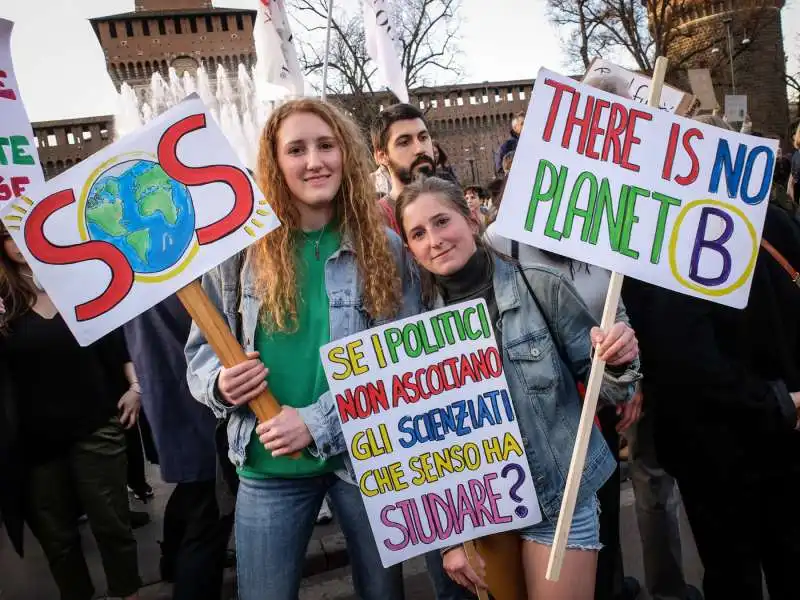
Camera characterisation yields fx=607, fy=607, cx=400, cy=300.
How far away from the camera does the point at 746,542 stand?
180 centimetres

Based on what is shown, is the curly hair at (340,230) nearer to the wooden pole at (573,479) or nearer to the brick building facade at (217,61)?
the wooden pole at (573,479)

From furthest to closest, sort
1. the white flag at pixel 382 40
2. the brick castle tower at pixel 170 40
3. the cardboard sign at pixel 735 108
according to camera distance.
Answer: the brick castle tower at pixel 170 40, the cardboard sign at pixel 735 108, the white flag at pixel 382 40

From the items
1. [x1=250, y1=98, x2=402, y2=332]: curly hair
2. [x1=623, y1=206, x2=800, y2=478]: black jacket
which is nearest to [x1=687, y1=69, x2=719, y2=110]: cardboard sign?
[x1=623, y1=206, x2=800, y2=478]: black jacket

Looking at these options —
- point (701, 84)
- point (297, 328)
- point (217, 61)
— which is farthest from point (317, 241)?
point (217, 61)

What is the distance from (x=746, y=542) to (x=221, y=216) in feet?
5.81

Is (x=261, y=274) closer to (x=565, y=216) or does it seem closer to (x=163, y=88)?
(x=565, y=216)

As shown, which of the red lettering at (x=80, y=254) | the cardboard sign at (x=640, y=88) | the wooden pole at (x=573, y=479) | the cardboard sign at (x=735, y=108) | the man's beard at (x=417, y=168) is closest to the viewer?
the wooden pole at (x=573, y=479)

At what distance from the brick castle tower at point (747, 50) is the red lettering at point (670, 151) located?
30890mm

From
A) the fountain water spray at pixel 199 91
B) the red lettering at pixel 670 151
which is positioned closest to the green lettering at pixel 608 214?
the red lettering at pixel 670 151

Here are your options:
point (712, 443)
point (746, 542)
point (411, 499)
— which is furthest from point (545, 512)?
point (746, 542)

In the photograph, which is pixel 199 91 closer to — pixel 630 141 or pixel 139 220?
pixel 139 220

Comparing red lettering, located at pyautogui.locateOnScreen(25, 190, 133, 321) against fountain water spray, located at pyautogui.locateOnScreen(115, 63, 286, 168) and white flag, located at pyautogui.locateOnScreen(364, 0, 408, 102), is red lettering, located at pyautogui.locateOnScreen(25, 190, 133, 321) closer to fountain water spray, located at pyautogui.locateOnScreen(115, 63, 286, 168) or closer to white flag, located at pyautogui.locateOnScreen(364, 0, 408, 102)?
white flag, located at pyautogui.locateOnScreen(364, 0, 408, 102)

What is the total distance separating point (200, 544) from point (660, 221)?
6.34 feet

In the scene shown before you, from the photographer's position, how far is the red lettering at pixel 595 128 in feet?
4.83
